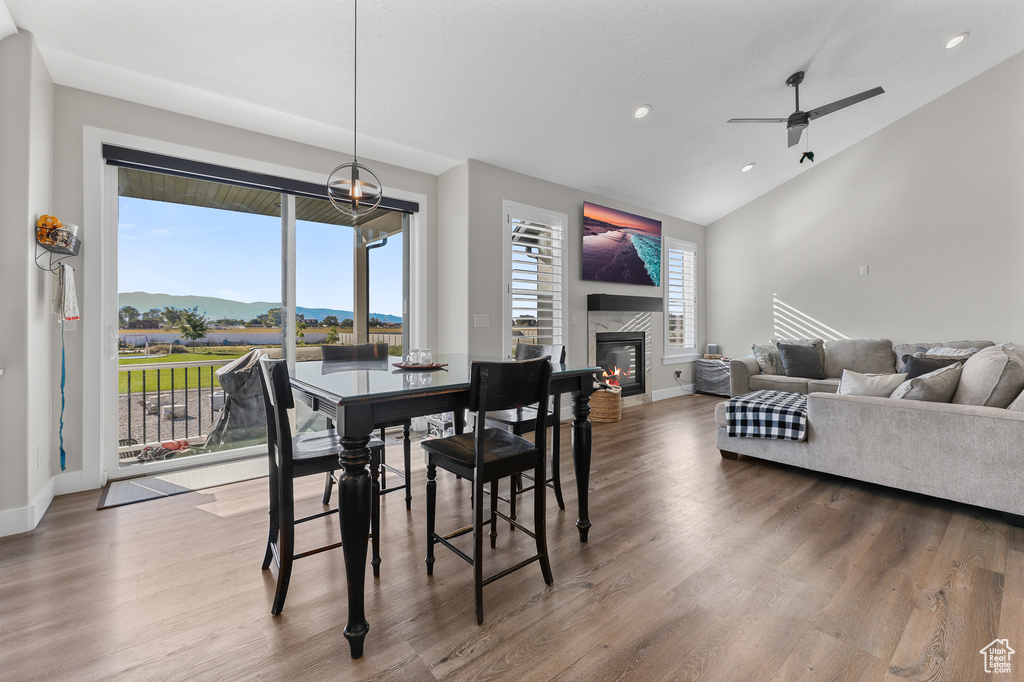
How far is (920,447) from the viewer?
8.38 ft

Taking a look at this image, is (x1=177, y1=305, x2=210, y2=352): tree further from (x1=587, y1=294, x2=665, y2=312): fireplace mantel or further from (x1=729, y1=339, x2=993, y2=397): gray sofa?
(x1=729, y1=339, x2=993, y2=397): gray sofa

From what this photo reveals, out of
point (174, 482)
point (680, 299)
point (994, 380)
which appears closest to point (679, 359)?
point (680, 299)

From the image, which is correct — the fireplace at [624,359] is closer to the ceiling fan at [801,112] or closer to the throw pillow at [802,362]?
the throw pillow at [802,362]

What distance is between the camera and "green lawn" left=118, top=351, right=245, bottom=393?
3180 millimetres

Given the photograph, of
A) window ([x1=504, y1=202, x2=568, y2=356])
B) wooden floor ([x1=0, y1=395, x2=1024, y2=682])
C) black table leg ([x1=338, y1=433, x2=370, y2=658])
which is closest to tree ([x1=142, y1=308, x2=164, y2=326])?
wooden floor ([x1=0, y1=395, x2=1024, y2=682])

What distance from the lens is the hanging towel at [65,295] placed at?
2523 mm

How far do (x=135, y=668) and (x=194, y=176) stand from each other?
3022 mm

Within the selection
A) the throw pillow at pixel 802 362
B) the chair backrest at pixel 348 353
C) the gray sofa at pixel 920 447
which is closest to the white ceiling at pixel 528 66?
the chair backrest at pixel 348 353

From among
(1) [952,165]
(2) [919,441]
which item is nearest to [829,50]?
(1) [952,165]

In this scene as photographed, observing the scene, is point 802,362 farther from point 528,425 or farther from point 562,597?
point 562,597

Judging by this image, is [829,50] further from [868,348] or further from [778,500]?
[778,500]

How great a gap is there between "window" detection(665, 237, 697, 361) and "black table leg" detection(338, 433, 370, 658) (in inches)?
216

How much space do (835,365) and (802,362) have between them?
1.42ft

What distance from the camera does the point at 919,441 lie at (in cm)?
256
